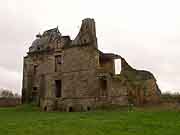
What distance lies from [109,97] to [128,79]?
2597mm

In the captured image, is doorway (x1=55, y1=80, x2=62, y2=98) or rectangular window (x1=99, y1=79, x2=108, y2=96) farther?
doorway (x1=55, y1=80, x2=62, y2=98)

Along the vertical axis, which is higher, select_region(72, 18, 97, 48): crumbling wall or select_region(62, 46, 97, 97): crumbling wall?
select_region(72, 18, 97, 48): crumbling wall

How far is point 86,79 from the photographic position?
33.5m

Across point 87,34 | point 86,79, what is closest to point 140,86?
point 86,79

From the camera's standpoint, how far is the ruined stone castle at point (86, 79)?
105 ft

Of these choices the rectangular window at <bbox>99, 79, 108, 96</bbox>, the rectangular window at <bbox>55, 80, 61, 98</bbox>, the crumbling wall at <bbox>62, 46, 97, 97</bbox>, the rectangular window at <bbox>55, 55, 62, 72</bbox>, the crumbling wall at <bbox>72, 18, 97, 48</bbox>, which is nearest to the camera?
the rectangular window at <bbox>99, 79, 108, 96</bbox>

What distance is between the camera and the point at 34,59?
41.7 metres

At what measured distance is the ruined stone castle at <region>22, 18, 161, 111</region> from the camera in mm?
31922

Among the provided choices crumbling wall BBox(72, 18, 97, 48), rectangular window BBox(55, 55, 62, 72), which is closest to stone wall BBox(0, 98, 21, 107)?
rectangular window BBox(55, 55, 62, 72)

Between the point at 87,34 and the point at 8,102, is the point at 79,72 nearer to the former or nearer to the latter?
the point at 87,34

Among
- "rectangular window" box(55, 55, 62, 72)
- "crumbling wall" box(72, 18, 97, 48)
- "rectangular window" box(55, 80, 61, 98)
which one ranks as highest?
"crumbling wall" box(72, 18, 97, 48)

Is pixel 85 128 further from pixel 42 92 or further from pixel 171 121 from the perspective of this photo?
pixel 42 92

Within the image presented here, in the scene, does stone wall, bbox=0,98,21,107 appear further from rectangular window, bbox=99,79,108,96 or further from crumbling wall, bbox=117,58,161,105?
crumbling wall, bbox=117,58,161,105

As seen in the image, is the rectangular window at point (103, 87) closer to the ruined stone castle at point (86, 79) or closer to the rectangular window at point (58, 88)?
the ruined stone castle at point (86, 79)
